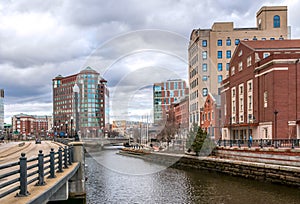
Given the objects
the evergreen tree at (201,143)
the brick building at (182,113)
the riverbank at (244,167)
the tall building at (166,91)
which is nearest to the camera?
the riverbank at (244,167)

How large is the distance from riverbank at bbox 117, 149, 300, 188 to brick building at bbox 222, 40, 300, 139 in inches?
431

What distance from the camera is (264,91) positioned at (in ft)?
181

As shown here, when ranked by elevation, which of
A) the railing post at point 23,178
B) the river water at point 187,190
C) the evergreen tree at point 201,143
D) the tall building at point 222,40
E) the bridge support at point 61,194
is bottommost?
the river water at point 187,190

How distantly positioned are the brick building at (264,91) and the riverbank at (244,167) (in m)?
10.9

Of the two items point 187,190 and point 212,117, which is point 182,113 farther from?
point 187,190

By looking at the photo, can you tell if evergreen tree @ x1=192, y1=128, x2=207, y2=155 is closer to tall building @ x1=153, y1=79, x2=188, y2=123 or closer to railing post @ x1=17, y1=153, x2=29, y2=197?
tall building @ x1=153, y1=79, x2=188, y2=123

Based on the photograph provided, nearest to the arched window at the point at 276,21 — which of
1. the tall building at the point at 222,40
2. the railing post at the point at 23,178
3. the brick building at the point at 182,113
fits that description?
the tall building at the point at 222,40

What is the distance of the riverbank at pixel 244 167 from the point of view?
31.7 m

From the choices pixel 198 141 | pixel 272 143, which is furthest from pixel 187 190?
pixel 198 141

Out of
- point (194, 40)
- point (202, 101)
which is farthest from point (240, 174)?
point (194, 40)

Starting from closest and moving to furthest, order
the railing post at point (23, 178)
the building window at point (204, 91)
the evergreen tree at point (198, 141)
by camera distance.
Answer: the railing post at point (23, 178), the evergreen tree at point (198, 141), the building window at point (204, 91)

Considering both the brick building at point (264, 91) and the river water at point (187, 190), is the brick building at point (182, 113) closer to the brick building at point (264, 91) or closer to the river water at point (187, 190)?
the brick building at point (264, 91)

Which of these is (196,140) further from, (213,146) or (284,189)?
(284,189)

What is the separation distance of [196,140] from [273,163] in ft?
63.9
